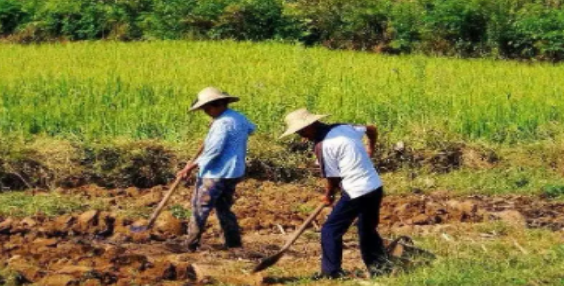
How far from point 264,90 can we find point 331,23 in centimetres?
631

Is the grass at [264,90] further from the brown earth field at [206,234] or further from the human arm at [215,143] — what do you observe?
the human arm at [215,143]

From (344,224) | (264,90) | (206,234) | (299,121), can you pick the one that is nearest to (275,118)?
(264,90)

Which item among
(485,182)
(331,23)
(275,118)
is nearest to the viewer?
(485,182)

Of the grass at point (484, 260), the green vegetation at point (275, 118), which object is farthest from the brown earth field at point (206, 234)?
the green vegetation at point (275, 118)

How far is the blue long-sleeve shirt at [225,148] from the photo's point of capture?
7.39 meters

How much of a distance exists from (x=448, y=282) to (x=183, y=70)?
8682 mm

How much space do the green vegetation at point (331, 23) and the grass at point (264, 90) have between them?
103 cm

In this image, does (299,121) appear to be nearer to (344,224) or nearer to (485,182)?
(344,224)

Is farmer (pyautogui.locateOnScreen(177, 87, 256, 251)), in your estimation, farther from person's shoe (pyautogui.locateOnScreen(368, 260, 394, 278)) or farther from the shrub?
the shrub

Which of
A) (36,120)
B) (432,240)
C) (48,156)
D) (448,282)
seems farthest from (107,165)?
(448,282)

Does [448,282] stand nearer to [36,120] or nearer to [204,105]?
[204,105]

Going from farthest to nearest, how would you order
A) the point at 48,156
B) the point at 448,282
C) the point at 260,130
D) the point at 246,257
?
1. the point at 260,130
2. the point at 48,156
3. the point at 246,257
4. the point at 448,282

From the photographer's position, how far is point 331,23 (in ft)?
60.7

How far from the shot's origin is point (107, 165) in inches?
386
